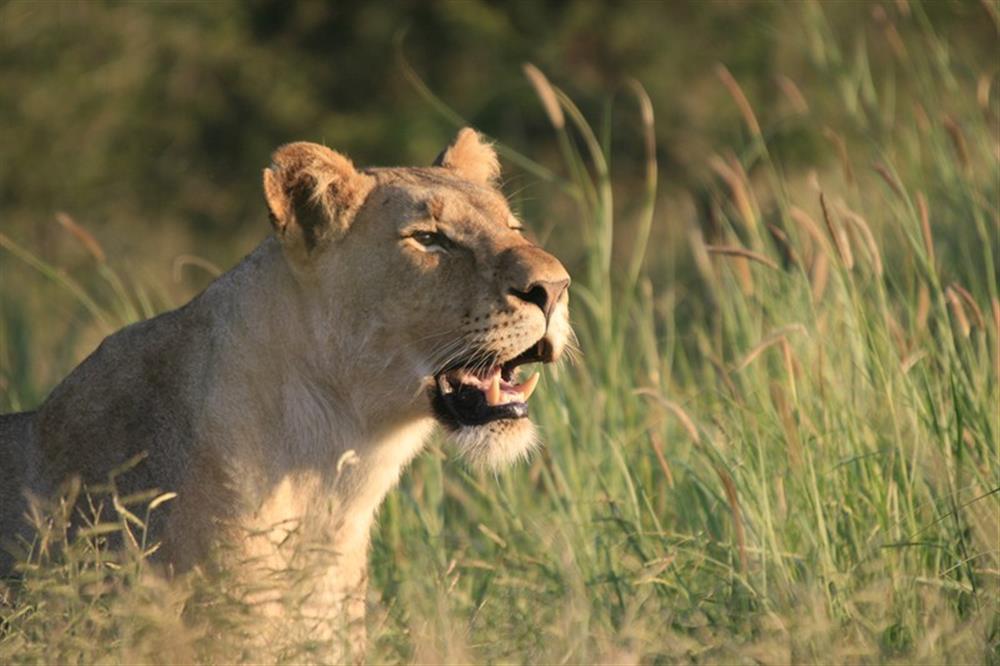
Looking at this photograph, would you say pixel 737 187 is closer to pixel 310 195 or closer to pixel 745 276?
pixel 745 276

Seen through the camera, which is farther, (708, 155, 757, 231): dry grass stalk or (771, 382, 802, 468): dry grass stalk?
(708, 155, 757, 231): dry grass stalk

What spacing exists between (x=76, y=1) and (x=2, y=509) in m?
8.62

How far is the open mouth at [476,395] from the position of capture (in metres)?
4.50

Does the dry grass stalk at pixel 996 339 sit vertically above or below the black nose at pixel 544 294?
below

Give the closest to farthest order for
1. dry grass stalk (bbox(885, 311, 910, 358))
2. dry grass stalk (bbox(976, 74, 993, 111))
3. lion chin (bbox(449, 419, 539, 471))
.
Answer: lion chin (bbox(449, 419, 539, 471)) < dry grass stalk (bbox(885, 311, 910, 358)) < dry grass stalk (bbox(976, 74, 993, 111))

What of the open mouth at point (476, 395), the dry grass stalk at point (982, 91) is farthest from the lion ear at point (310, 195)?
the dry grass stalk at point (982, 91)

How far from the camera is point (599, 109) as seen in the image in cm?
1270

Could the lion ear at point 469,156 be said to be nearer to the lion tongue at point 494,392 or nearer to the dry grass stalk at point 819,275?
the lion tongue at point 494,392

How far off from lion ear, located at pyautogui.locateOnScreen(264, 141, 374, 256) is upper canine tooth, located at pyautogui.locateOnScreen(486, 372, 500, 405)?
50 cm

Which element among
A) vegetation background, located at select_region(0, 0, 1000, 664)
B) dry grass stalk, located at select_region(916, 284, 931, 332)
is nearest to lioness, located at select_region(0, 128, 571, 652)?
vegetation background, located at select_region(0, 0, 1000, 664)

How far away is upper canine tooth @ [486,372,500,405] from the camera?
4535 mm

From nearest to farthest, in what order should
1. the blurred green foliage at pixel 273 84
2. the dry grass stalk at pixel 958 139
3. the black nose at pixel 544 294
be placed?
the black nose at pixel 544 294 < the dry grass stalk at pixel 958 139 < the blurred green foliage at pixel 273 84

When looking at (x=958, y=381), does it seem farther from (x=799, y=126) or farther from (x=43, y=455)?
(x=799, y=126)

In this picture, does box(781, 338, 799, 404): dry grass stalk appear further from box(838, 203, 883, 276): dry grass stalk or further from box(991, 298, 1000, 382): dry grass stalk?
box(991, 298, 1000, 382): dry grass stalk
